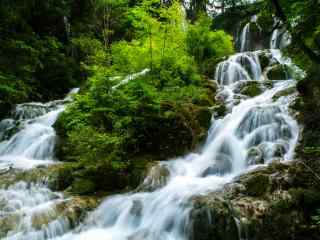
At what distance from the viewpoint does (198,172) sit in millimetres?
8945

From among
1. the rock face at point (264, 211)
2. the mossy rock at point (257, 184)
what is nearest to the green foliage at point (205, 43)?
the mossy rock at point (257, 184)

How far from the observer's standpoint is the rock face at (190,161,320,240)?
561 cm

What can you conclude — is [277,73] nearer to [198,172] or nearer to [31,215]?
[198,172]

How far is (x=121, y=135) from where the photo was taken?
30.5 ft

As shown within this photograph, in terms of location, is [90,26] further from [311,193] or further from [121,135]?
[311,193]

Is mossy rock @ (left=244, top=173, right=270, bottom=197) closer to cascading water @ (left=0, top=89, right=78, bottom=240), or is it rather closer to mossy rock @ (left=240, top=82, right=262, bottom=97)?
cascading water @ (left=0, top=89, right=78, bottom=240)

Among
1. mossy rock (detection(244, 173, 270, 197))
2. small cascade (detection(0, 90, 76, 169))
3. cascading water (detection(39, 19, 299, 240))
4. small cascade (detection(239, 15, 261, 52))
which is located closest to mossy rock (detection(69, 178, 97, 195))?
cascading water (detection(39, 19, 299, 240))

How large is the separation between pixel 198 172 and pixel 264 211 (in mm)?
3118

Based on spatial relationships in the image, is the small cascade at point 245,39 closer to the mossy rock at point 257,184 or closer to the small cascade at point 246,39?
the small cascade at point 246,39

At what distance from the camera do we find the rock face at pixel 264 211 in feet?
18.4

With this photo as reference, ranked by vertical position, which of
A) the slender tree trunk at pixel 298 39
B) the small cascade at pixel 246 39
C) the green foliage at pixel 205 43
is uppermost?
the small cascade at pixel 246 39

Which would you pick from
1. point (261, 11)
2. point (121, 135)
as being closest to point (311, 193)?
point (261, 11)

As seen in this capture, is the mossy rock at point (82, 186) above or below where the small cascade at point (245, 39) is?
below

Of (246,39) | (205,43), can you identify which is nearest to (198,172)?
(205,43)
